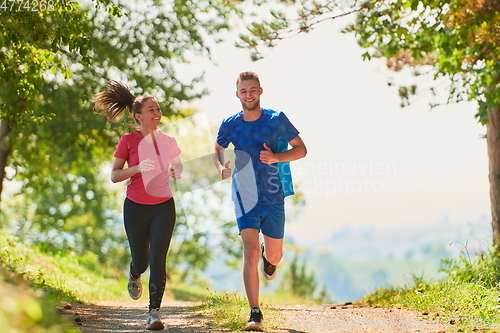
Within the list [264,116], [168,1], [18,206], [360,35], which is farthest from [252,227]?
[18,206]

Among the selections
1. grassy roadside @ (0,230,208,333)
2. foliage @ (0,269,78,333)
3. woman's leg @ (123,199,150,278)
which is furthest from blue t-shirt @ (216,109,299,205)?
foliage @ (0,269,78,333)

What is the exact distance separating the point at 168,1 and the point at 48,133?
14.7ft

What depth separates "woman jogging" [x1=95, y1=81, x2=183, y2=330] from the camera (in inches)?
253

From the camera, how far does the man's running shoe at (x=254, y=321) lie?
6.20 metres

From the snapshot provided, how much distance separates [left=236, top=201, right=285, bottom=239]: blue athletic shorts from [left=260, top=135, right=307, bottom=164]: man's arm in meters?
0.49

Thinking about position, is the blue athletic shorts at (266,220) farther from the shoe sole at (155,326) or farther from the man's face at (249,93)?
the shoe sole at (155,326)

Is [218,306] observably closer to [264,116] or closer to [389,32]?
[264,116]

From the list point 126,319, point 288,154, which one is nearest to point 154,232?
point 288,154

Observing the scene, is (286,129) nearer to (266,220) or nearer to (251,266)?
(266,220)

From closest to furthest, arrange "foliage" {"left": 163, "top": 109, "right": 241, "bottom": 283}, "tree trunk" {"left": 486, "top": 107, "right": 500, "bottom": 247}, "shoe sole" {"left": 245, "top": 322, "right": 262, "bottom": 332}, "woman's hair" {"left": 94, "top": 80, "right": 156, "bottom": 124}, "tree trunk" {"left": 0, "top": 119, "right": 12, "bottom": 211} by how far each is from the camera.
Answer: "shoe sole" {"left": 245, "top": 322, "right": 262, "bottom": 332}, "woman's hair" {"left": 94, "top": 80, "right": 156, "bottom": 124}, "tree trunk" {"left": 486, "top": 107, "right": 500, "bottom": 247}, "tree trunk" {"left": 0, "top": 119, "right": 12, "bottom": 211}, "foliage" {"left": 163, "top": 109, "right": 241, "bottom": 283}

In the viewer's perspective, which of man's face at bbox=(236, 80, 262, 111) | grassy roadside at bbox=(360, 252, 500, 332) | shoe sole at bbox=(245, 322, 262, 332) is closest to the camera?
shoe sole at bbox=(245, 322, 262, 332)

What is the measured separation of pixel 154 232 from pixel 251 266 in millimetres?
988

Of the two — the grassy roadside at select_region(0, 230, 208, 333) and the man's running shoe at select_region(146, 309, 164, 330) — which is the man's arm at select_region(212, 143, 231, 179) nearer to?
the man's running shoe at select_region(146, 309, 164, 330)

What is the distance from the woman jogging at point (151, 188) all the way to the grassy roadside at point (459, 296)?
2.80 meters
